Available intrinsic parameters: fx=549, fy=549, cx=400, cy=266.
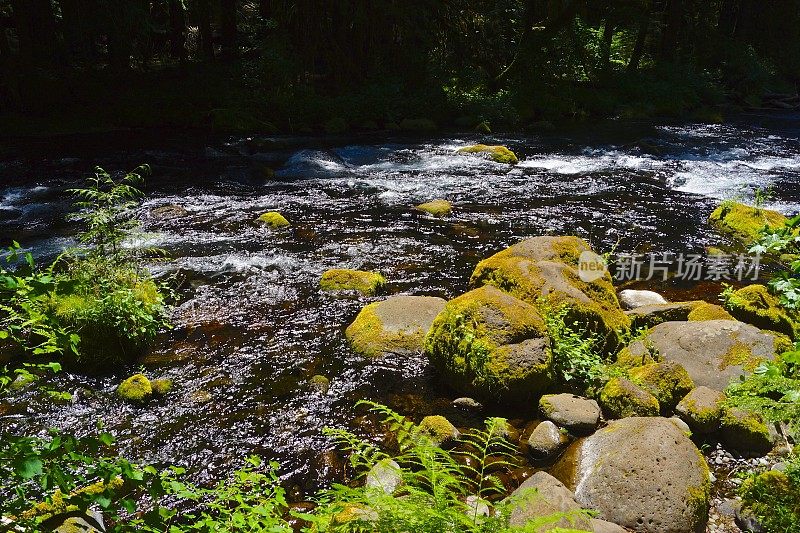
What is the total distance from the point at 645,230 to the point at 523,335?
5802 millimetres

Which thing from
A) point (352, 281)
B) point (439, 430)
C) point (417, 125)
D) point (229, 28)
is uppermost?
point (229, 28)

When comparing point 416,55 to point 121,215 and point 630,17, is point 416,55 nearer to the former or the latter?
point 630,17

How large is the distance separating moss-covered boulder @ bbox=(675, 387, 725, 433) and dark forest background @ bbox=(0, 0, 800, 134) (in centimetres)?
1513

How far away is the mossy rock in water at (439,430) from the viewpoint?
4703 millimetres

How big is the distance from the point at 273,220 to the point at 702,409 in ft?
24.6

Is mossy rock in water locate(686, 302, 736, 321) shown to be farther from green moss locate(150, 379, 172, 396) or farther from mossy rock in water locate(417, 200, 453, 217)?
green moss locate(150, 379, 172, 396)

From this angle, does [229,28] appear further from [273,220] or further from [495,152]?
[273,220]

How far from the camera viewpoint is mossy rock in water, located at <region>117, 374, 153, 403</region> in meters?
5.29

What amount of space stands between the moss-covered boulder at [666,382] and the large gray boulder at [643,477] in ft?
2.49

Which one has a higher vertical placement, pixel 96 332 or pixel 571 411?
pixel 96 332

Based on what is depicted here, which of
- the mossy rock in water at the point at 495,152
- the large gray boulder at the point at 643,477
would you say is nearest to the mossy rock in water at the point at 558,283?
the large gray boulder at the point at 643,477

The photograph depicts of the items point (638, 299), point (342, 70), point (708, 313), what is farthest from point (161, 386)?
point (342, 70)

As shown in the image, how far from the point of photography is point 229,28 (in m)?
23.3

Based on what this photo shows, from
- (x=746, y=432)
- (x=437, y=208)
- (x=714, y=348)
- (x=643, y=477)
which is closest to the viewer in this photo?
(x=643, y=477)
